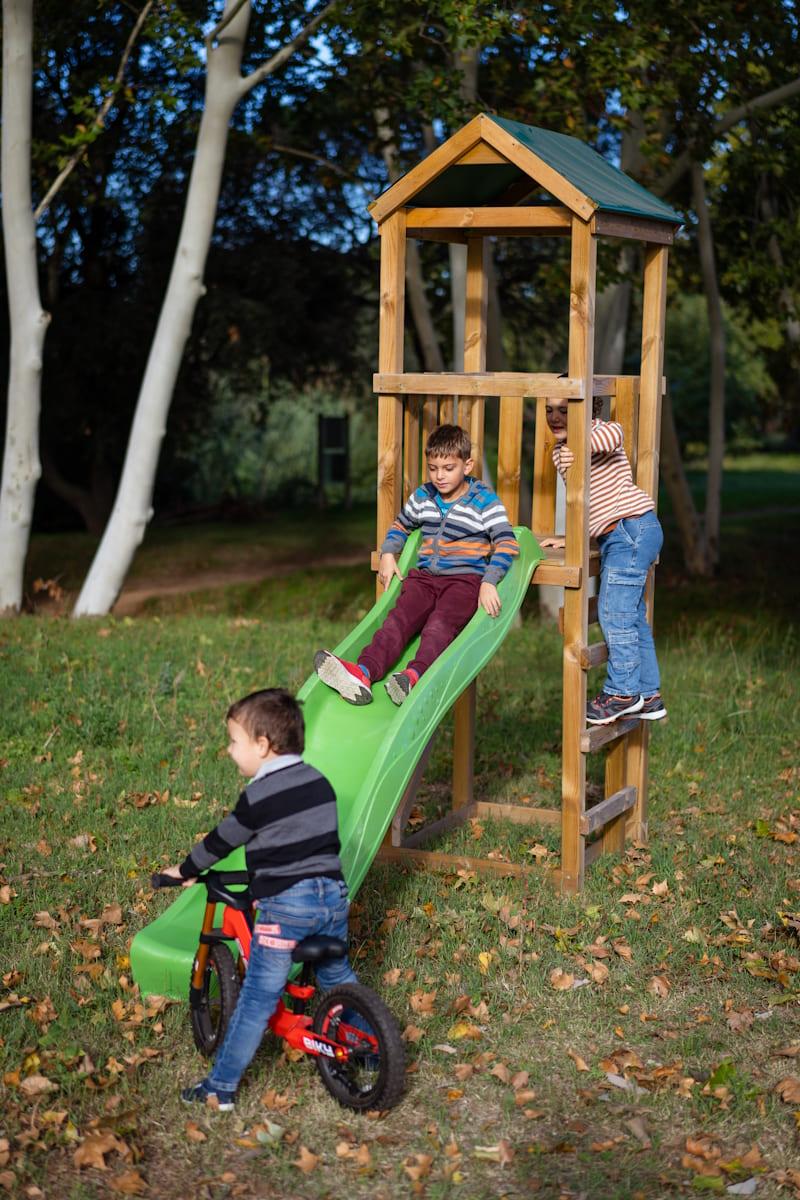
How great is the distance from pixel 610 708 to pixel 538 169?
8.25 feet

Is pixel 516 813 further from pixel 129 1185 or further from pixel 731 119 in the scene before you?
pixel 731 119

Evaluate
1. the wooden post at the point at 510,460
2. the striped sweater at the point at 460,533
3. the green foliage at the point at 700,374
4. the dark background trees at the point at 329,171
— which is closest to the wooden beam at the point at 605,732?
the striped sweater at the point at 460,533

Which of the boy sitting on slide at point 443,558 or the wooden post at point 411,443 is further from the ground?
the wooden post at point 411,443

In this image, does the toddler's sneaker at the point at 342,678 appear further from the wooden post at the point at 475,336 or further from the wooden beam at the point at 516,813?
the wooden beam at the point at 516,813

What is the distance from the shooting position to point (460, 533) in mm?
6676

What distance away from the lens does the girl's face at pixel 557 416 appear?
6.65 metres

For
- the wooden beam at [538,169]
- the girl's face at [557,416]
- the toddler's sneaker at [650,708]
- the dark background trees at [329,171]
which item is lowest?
the toddler's sneaker at [650,708]

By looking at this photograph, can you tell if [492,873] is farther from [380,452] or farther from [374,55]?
[374,55]

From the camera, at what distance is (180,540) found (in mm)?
21703

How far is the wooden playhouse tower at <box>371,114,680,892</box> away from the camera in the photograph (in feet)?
20.8

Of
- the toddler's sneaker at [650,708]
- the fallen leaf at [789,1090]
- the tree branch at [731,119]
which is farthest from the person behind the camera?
the tree branch at [731,119]

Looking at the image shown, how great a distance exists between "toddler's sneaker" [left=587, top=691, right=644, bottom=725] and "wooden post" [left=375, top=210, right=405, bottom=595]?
132 cm

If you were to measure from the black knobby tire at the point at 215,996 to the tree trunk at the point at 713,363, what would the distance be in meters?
13.7

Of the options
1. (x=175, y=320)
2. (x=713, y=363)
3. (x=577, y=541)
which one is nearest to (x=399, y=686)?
(x=577, y=541)
